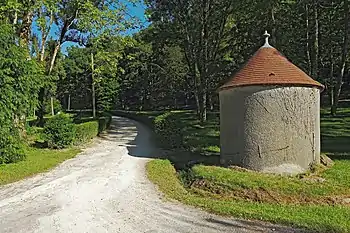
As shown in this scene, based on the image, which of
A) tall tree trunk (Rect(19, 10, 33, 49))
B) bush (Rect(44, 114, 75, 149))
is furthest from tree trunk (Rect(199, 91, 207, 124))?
tall tree trunk (Rect(19, 10, 33, 49))

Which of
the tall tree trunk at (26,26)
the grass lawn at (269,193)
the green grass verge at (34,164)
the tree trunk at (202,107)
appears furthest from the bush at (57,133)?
the tree trunk at (202,107)

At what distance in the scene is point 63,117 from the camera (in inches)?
948

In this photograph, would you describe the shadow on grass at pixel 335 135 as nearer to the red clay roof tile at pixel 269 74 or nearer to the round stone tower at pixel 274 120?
the round stone tower at pixel 274 120

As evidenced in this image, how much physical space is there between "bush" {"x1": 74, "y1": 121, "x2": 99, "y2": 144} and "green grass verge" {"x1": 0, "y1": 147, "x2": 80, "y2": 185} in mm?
2191

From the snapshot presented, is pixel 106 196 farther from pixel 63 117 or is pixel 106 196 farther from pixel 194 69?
pixel 194 69

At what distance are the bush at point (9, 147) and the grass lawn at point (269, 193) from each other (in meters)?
6.75

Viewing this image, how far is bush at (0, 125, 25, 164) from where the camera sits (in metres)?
17.6

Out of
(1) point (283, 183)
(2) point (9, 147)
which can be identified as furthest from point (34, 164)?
(1) point (283, 183)

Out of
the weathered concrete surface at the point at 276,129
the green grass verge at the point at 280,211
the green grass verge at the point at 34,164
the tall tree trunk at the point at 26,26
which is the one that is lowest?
the green grass verge at the point at 34,164

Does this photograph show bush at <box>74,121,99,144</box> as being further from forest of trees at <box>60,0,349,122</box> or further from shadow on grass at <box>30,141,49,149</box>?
forest of trees at <box>60,0,349,122</box>

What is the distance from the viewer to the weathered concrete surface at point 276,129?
13695 mm

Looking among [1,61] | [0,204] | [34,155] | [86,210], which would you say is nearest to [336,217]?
[86,210]

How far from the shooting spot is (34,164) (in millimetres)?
17828

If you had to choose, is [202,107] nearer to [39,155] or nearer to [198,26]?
[198,26]
